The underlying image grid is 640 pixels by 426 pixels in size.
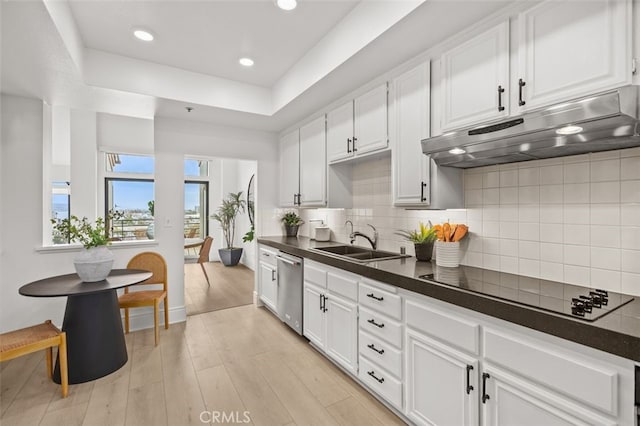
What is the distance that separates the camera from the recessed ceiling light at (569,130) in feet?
4.30

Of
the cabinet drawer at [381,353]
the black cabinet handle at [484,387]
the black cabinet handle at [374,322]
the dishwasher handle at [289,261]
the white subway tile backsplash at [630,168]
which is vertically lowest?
the cabinet drawer at [381,353]

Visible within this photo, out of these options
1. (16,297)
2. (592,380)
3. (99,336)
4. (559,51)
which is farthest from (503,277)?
(16,297)

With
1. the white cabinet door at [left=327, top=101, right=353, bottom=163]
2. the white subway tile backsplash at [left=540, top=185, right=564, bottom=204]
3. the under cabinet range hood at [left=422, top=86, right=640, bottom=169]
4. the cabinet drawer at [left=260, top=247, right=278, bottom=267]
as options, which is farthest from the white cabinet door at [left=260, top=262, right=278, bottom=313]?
the white subway tile backsplash at [left=540, top=185, right=564, bottom=204]

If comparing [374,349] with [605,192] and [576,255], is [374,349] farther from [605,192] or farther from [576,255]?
[605,192]

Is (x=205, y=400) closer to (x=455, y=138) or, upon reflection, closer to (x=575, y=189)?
(x=455, y=138)

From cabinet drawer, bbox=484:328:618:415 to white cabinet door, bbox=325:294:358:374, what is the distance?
107cm

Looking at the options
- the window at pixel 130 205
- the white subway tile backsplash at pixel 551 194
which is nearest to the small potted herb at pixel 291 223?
the window at pixel 130 205

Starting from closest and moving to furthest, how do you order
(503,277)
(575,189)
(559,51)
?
1. (559,51)
2. (575,189)
3. (503,277)

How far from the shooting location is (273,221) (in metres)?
4.39

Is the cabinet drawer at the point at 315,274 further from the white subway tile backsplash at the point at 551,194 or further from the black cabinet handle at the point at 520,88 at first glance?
the black cabinet handle at the point at 520,88

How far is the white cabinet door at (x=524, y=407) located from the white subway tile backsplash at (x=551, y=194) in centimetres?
100

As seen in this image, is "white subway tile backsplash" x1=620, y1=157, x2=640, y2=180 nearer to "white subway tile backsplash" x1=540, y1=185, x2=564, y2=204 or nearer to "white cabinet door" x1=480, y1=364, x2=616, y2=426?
"white subway tile backsplash" x1=540, y1=185, x2=564, y2=204

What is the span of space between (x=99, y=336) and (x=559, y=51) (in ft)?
11.9

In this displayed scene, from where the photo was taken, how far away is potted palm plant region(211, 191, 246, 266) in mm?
7012
